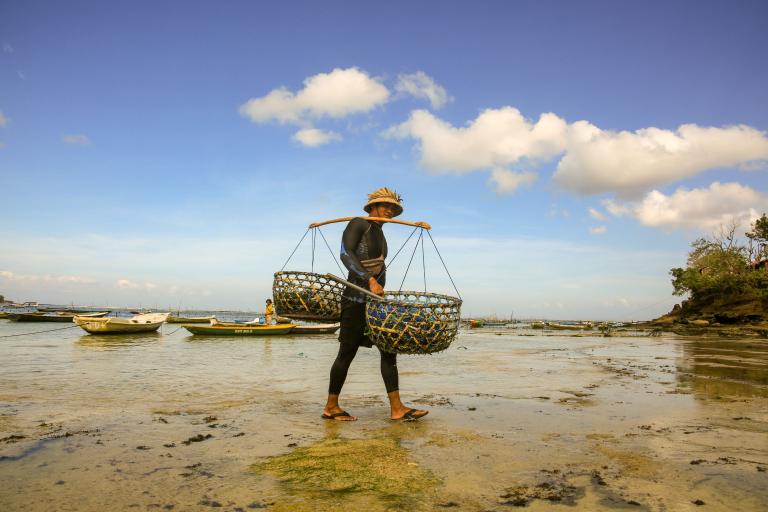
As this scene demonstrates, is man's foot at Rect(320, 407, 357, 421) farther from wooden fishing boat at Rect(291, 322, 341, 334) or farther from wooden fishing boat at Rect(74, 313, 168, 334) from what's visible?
wooden fishing boat at Rect(291, 322, 341, 334)

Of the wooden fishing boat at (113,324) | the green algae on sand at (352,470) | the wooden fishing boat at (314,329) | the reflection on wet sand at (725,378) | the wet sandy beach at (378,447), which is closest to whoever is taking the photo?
the wet sandy beach at (378,447)

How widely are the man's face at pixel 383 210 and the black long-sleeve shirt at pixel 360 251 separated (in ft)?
0.52

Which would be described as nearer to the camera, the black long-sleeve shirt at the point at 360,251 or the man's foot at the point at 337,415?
the man's foot at the point at 337,415

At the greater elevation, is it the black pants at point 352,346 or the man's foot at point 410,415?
the black pants at point 352,346

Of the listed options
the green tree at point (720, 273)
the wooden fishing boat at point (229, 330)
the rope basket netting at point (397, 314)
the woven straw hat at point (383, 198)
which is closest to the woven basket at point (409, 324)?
the rope basket netting at point (397, 314)

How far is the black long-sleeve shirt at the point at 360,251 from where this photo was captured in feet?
→ 15.6

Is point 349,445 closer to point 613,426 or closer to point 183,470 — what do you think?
point 183,470

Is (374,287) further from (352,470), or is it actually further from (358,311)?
(352,470)

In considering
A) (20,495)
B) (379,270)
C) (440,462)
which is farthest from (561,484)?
(20,495)

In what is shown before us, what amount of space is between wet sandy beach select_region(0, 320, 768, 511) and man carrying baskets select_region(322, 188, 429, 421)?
0.22 m

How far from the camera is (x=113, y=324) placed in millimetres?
19406

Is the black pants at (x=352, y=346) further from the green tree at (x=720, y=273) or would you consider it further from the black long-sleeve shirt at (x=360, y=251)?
the green tree at (x=720, y=273)

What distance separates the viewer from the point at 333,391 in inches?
189

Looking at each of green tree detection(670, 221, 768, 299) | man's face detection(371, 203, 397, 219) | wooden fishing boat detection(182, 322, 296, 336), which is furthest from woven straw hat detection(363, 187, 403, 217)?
green tree detection(670, 221, 768, 299)
